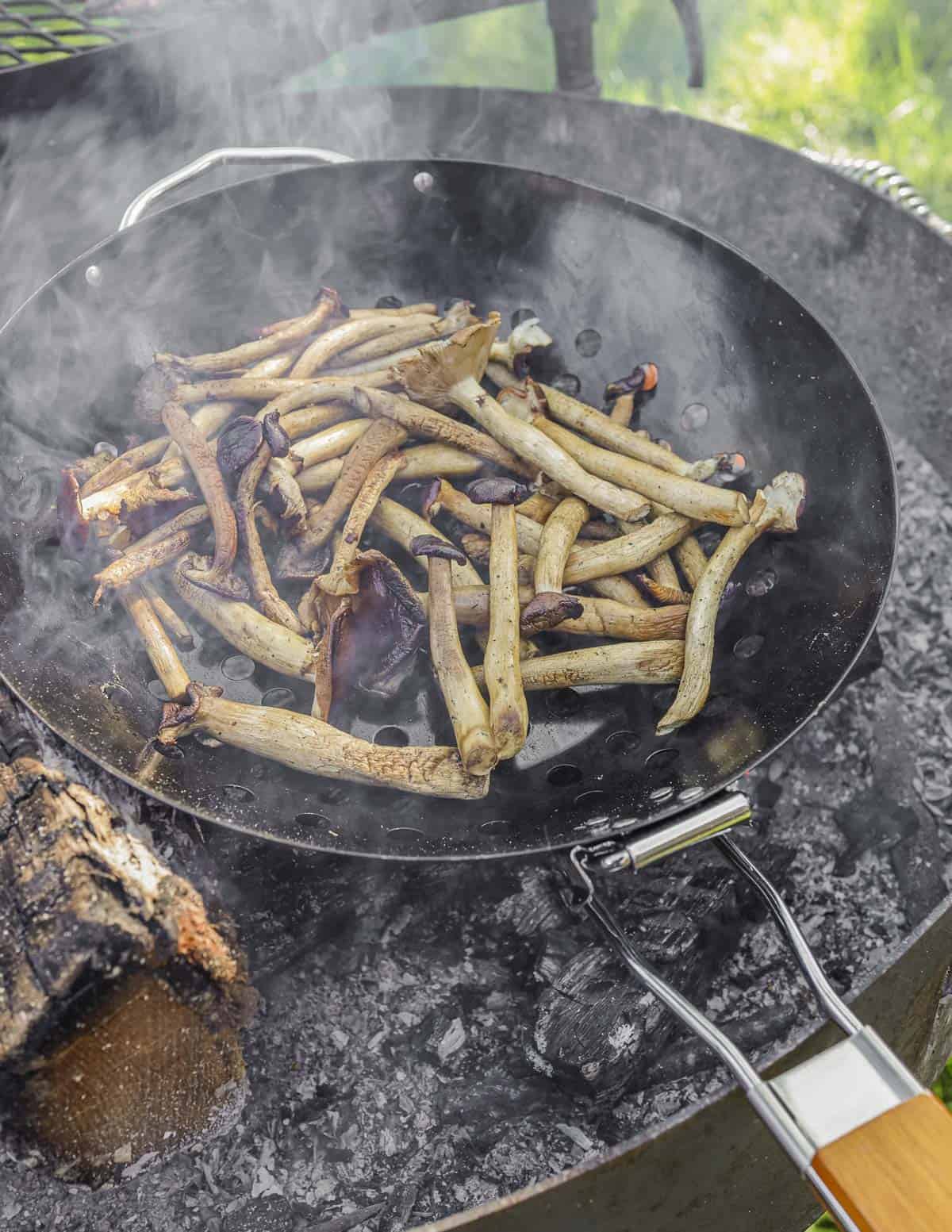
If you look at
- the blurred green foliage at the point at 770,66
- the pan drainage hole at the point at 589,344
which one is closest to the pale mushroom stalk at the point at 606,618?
the pan drainage hole at the point at 589,344

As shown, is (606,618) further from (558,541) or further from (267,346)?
(267,346)

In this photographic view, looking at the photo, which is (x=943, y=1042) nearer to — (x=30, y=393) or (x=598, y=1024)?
(x=598, y=1024)

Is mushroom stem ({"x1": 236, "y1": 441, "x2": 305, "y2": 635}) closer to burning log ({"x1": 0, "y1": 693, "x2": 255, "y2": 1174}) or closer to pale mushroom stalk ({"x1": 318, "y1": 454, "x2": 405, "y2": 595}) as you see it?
pale mushroom stalk ({"x1": 318, "y1": 454, "x2": 405, "y2": 595})

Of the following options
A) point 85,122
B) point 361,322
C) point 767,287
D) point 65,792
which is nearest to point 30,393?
point 361,322

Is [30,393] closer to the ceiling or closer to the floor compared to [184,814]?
closer to the ceiling

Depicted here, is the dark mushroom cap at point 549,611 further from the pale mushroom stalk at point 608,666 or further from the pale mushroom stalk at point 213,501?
the pale mushroom stalk at point 213,501

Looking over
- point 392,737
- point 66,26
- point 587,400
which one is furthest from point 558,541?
point 66,26

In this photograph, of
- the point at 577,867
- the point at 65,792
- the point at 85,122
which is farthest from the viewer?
the point at 85,122
